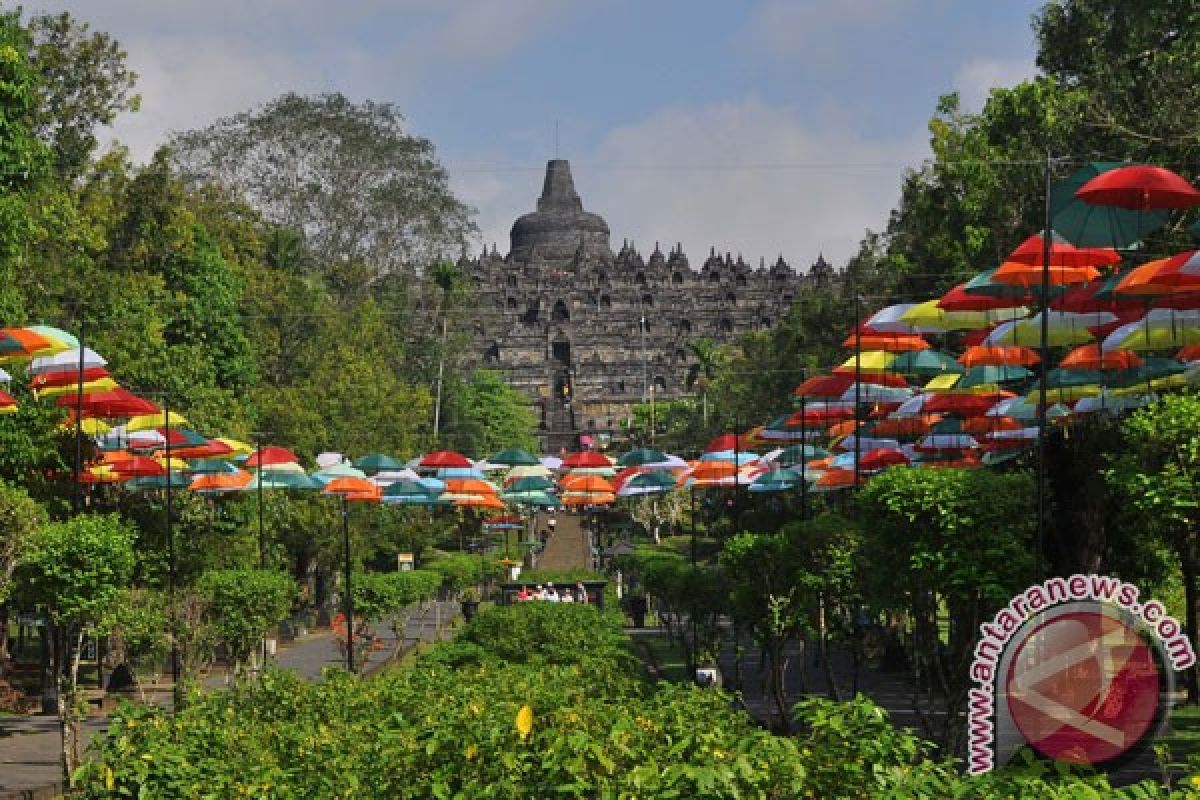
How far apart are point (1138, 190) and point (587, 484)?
2841cm

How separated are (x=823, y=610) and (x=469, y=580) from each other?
26.6 m

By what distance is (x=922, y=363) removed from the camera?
27.0 meters

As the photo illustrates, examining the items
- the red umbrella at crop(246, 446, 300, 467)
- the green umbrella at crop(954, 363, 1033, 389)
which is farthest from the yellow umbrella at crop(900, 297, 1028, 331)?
the red umbrella at crop(246, 446, 300, 467)

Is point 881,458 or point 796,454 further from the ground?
point 796,454

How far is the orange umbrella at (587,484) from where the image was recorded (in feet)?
137

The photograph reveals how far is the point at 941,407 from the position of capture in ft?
86.3

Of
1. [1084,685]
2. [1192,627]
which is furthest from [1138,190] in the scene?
[1192,627]

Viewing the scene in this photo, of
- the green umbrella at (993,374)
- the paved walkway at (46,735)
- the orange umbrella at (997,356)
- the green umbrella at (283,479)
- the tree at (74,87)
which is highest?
the tree at (74,87)

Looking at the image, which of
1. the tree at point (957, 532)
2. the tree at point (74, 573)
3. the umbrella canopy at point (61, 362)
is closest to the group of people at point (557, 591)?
the umbrella canopy at point (61, 362)

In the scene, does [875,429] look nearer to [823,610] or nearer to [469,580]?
[823,610]

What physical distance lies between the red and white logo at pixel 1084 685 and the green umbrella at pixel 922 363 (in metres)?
15.5

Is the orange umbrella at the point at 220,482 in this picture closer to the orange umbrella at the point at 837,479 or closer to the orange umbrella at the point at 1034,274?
the orange umbrella at the point at 837,479

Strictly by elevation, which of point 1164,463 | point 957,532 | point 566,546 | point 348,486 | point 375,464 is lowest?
point 566,546

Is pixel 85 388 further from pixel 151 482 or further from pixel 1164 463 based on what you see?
pixel 1164 463
